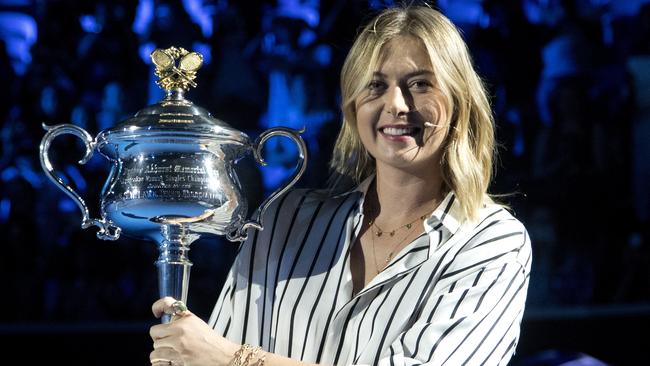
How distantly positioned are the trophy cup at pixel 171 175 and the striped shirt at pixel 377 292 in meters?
0.15

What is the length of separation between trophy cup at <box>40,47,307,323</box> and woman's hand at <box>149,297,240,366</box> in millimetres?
49

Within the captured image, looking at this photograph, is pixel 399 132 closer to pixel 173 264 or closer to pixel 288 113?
pixel 173 264

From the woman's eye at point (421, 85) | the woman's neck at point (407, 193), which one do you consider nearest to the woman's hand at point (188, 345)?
the woman's neck at point (407, 193)

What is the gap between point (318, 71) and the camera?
330cm

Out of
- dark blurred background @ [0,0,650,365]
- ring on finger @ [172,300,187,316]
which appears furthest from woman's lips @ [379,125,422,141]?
dark blurred background @ [0,0,650,365]

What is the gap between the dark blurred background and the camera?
10.5 feet

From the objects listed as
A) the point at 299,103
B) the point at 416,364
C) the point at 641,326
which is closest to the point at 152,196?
the point at 416,364

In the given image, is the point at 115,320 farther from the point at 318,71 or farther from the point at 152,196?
the point at 152,196

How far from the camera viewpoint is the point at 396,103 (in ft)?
5.53

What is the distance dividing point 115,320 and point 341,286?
5.47 feet

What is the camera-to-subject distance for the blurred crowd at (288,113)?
3.24 m

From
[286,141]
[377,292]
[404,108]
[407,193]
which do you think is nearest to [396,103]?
[404,108]

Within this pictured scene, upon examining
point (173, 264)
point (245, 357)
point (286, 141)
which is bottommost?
point (245, 357)

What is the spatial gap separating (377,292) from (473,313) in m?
0.16
